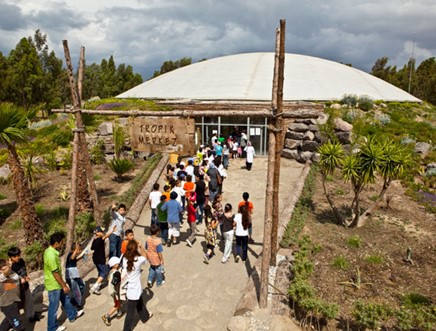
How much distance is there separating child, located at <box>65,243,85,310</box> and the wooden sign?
276 cm

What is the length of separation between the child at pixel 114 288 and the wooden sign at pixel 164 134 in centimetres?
261

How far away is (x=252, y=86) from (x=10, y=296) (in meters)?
22.7

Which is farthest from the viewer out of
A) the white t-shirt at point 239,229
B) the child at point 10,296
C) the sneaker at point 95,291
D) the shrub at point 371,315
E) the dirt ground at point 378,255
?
the white t-shirt at point 239,229

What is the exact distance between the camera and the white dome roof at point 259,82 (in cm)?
2433

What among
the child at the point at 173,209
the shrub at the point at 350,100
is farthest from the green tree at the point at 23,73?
the child at the point at 173,209

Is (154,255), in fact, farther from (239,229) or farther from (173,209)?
(239,229)

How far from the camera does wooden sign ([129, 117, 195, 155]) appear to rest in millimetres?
7016

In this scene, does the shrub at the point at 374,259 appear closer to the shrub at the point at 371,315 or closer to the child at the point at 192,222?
the shrub at the point at 371,315

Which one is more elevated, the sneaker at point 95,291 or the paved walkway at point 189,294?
the sneaker at point 95,291

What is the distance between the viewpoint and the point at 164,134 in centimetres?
724

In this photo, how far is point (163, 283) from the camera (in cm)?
697

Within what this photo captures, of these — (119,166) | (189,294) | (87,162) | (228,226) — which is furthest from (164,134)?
(119,166)

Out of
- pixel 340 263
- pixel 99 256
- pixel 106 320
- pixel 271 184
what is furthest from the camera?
pixel 340 263

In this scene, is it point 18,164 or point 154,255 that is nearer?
point 154,255
